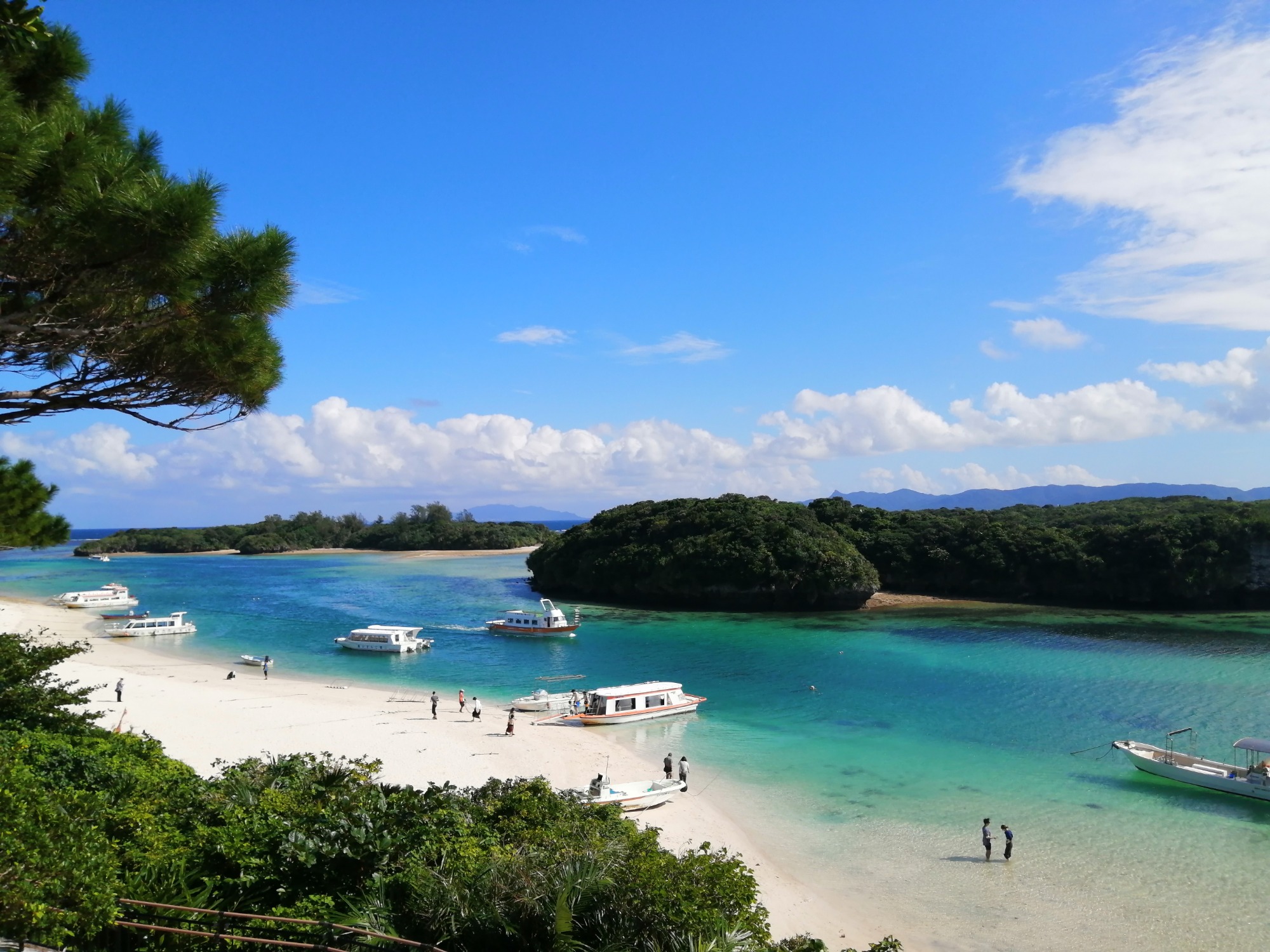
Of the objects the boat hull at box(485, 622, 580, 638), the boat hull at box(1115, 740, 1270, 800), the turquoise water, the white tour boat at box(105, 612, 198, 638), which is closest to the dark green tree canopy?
the turquoise water

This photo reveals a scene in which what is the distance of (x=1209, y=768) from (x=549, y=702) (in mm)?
21886

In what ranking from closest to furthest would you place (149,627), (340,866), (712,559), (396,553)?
1. (340,866)
2. (149,627)
3. (712,559)
4. (396,553)

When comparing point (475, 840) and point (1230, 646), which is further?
point (1230, 646)

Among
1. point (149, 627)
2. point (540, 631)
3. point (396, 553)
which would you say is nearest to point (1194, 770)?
point (540, 631)

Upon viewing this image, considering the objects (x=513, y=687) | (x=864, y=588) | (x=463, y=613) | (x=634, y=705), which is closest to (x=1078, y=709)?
(x=634, y=705)

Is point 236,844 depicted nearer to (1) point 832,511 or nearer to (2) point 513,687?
(2) point 513,687

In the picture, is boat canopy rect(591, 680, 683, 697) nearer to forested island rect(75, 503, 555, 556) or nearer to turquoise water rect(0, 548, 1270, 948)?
turquoise water rect(0, 548, 1270, 948)

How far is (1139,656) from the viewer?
135 ft

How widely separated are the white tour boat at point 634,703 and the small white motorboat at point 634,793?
7906 millimetres

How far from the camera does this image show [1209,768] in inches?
881

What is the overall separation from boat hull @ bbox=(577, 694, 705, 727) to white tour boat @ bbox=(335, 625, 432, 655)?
18.0m

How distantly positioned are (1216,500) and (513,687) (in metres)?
76.4

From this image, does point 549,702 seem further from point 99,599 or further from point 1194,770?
point 99,599

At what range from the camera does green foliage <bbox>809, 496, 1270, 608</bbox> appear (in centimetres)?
5750
